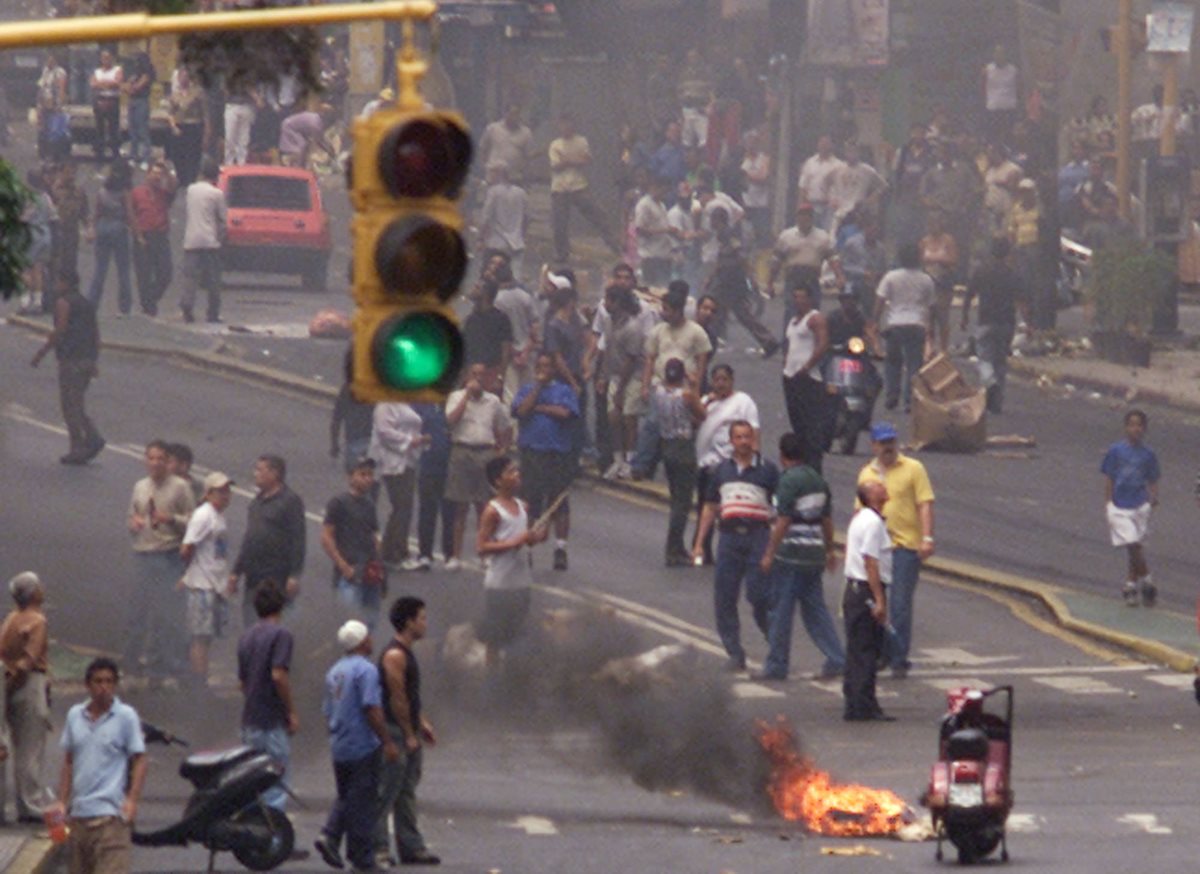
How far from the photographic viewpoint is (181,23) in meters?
7.78

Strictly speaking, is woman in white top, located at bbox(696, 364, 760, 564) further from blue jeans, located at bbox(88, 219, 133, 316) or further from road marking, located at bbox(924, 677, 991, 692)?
blue jeans, located at bbox(88, 219, 133, 316)

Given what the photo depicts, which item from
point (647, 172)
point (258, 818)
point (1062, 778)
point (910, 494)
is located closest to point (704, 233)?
point (647, 172)

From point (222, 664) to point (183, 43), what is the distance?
9180 millimetres

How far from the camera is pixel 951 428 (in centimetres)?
2898

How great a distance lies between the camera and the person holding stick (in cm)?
2038

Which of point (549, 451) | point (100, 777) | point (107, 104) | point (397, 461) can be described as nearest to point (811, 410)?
point (549, 451)

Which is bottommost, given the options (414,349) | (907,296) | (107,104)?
(907,296)

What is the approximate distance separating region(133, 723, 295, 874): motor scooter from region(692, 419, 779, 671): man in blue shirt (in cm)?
591

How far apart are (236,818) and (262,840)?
6.9 inches

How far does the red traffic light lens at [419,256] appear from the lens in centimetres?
783

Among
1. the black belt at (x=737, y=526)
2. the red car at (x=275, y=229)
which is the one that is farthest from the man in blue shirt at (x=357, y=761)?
the red car at (x=275, y=229)

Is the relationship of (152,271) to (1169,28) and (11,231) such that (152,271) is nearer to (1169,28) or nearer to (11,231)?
(1169,28)

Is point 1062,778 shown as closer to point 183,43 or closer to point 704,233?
point 183,43

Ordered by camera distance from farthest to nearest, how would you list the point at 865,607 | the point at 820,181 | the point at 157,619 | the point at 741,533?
the point at 820,181 < the point at 741,533 < the point at 157,619 < the point at 865,607
